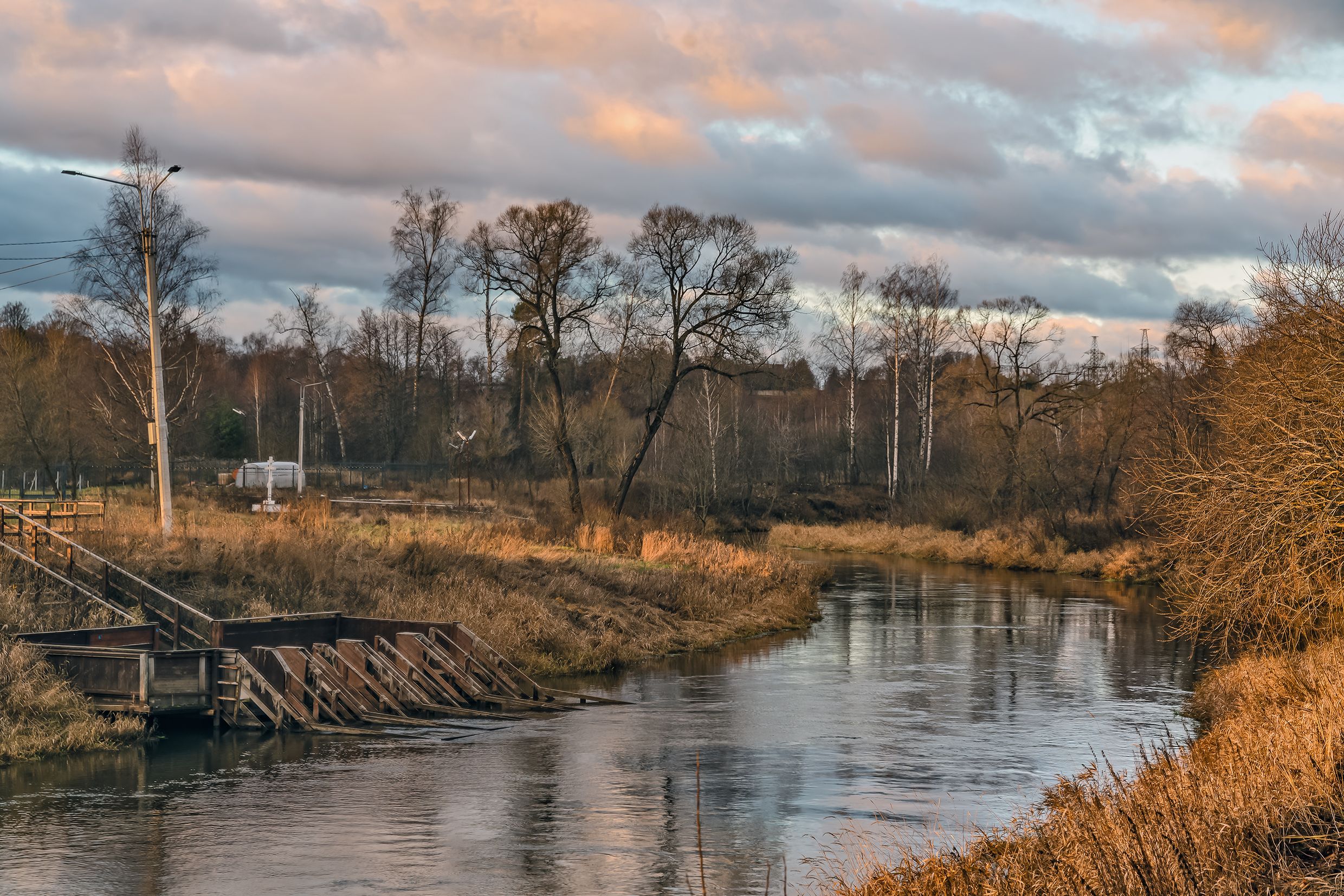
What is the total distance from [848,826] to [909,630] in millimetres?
19308

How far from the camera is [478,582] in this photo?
27125 millimetres

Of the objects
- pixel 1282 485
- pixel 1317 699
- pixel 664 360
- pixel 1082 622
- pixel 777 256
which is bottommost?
pixel 1082 622

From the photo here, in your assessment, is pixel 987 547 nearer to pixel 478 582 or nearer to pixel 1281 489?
pixel 478 582

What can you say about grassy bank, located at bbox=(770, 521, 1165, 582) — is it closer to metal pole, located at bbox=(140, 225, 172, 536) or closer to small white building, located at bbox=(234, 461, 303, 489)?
small white building, located at bbox=(234, 461, 303, 489)

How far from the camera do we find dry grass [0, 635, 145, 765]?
16.1 metres

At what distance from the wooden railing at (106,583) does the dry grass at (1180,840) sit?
13.7 metres

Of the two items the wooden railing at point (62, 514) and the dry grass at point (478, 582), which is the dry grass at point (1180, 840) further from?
the wooden railing at point (62, 514)

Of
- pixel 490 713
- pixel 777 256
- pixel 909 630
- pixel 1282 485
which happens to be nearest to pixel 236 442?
pixel 777 256

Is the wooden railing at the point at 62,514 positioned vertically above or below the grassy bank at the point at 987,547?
above

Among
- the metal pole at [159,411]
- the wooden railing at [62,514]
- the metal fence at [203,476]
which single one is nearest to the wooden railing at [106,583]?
the wooden railing at [62,514]

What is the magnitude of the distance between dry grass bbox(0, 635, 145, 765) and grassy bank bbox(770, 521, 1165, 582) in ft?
112

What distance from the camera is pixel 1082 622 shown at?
1330 inches

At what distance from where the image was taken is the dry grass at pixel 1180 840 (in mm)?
7715

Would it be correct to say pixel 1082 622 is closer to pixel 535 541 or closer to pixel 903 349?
pixel 535 541
